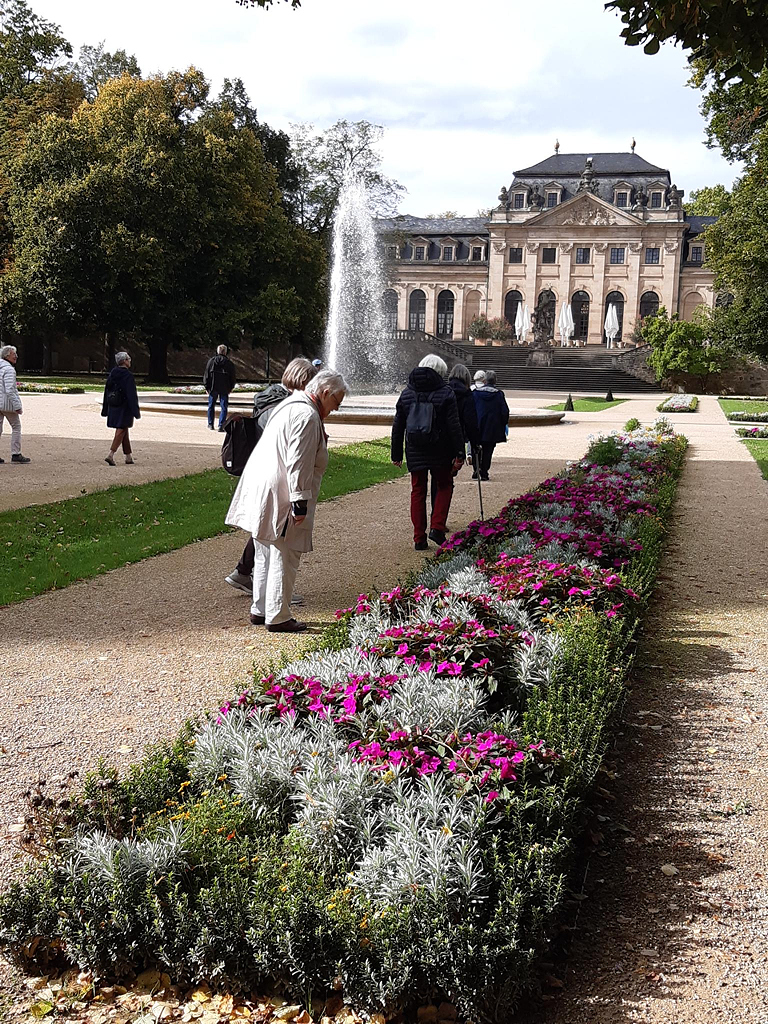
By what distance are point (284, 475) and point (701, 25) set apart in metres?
3.97

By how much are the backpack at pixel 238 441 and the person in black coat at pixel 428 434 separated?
5.47 ft

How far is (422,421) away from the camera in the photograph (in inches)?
322

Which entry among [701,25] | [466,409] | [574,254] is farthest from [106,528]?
[574,254]

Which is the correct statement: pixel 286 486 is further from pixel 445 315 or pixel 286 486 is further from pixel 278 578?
pixel 445 315

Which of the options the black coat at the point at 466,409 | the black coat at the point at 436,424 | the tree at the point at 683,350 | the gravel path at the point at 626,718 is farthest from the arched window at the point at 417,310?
the black coat at the point at 436,424

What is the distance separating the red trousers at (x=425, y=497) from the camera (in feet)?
27.7

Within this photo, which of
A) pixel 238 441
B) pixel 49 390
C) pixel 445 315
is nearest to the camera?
pixel 238 441

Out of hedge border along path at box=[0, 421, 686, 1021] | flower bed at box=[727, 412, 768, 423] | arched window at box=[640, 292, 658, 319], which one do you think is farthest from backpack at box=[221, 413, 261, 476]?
arched window at box=[640, 292, 658, 319]

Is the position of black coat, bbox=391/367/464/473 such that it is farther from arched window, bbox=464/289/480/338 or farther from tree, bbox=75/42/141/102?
arched window, bbox=464/289/480/338

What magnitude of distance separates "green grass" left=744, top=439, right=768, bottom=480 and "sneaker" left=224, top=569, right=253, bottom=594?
10113mm

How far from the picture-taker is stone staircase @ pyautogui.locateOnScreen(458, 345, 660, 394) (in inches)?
2000

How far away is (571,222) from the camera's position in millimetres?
72312

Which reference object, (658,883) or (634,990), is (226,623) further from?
(634,990)

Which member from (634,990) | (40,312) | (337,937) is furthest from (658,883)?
(40,312)
